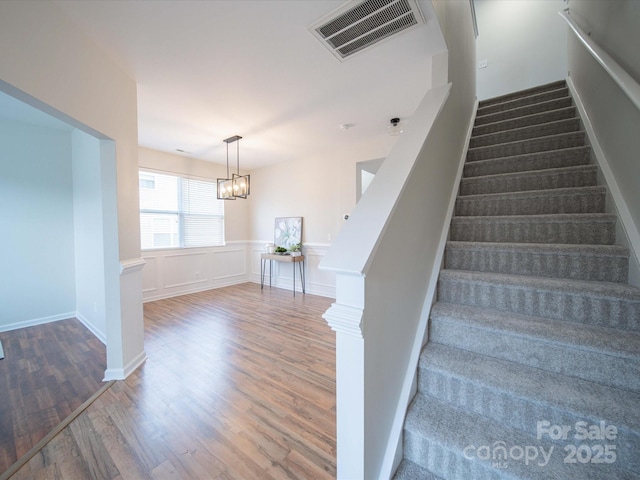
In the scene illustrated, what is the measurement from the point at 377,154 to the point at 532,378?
359 cm

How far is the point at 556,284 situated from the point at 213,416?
2.24 m

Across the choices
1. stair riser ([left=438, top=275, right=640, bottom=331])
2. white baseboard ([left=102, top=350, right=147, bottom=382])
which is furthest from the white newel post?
white baseboard ([left=102, top=350, right=147, bottom=382])

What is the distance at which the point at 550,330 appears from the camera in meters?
1.16

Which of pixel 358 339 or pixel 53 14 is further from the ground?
pixel 53 14

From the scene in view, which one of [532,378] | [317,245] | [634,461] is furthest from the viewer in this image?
[317,245]

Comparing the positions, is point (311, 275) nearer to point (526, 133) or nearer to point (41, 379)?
point (41, 379)

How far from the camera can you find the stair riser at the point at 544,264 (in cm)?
133

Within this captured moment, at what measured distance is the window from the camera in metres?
4.34

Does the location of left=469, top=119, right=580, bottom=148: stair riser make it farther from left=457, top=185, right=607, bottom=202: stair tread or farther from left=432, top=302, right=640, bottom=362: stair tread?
left=432, top=302, right=640, bottom=362: stair tread

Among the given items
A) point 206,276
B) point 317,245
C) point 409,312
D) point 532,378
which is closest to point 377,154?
point 317,245

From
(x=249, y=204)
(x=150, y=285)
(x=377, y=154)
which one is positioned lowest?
(x=150, y=285)

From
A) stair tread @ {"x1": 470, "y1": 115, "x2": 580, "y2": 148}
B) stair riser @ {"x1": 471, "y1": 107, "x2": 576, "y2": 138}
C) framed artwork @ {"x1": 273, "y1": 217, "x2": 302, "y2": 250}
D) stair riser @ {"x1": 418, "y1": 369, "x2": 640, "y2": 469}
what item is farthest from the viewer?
framed artwork @ {"x1": 273, "y1": 217, "x2": 302, "y2": 250}

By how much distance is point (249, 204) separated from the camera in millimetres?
5965

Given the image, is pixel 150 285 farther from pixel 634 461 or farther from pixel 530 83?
pixel 530 83
